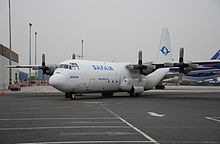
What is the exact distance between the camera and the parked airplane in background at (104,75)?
2353 centimetres

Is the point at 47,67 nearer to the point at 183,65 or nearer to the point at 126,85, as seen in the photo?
the point at 126,85

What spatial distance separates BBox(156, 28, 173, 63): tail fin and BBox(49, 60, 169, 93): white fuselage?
4311 mm

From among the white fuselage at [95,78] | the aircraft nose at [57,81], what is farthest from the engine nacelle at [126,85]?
the aircraft nose at [57,81]

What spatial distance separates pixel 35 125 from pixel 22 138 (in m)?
2.39

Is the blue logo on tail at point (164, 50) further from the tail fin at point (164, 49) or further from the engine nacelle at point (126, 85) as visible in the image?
the engine nacelle at point (126, 85)

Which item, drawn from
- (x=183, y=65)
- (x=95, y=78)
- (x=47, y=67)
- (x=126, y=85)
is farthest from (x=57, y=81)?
(x=183, y=65)

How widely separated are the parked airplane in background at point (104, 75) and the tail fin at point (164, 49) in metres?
2.72

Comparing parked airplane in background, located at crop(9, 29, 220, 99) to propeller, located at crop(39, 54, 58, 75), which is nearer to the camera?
parked airplane in background, located at crop(9, 29, 220, 99)

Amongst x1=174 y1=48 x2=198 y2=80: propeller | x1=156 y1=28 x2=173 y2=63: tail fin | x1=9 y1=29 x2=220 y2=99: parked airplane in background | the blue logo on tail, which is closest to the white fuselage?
x1=9 y1=29 x2=220 y2=99: parked airplane in background

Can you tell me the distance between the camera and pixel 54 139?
23.2ft

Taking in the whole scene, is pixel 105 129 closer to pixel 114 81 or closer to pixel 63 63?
pixel 63 63

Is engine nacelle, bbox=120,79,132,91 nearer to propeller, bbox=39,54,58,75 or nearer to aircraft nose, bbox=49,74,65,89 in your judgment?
propeller, bbox=39,54,58,75

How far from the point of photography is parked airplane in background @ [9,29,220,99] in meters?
23.5

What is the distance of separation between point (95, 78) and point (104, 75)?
1538 millimetres
